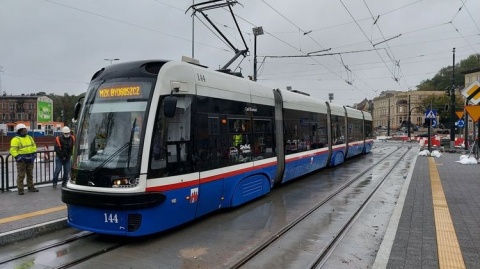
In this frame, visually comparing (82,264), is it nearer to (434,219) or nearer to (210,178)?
(210,178)

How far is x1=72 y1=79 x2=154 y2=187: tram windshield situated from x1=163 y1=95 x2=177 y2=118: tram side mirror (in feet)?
1.28

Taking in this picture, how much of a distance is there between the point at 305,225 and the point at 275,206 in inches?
69.4

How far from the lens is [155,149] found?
6.28m

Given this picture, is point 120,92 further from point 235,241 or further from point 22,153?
point 22,153

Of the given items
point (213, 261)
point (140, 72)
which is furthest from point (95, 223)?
point (140, 72)

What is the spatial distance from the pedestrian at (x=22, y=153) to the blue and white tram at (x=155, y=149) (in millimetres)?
2798

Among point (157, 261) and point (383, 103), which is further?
point (383, 103)

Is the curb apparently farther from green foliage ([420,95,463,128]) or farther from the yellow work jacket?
green foliage ([420,95,463,128])

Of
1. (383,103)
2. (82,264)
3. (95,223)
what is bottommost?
(82,264)

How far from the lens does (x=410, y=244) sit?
19.5ft

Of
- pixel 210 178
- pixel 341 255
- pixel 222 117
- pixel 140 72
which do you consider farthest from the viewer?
pixel 222 117

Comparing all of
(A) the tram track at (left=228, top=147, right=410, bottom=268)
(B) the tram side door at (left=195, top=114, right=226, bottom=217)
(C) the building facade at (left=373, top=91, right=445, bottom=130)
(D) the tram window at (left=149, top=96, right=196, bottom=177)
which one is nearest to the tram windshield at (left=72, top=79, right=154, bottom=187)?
(D) the tram window at (left=149, top=96, right=196, bottom=177)

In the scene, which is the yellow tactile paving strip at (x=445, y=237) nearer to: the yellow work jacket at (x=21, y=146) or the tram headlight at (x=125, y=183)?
the tram headlight at (x=125, y=183)

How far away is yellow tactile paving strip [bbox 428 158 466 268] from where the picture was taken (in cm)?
523
